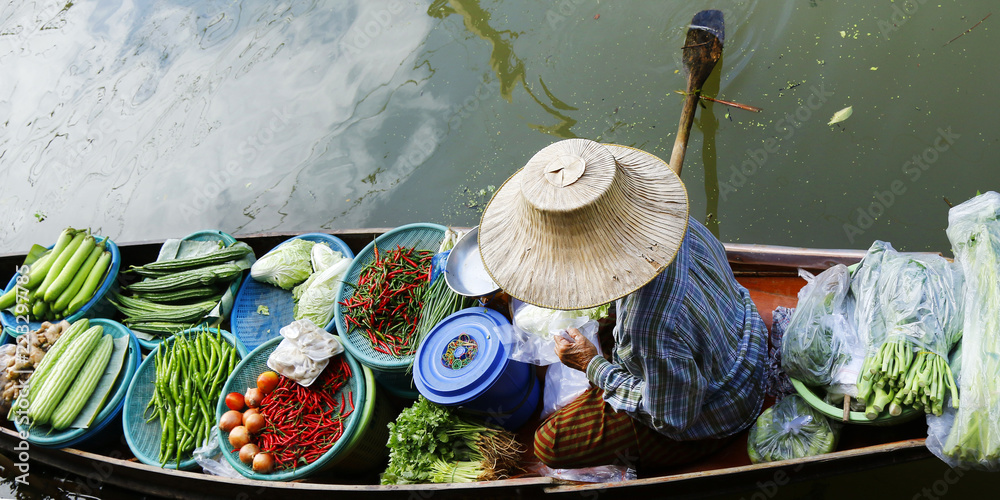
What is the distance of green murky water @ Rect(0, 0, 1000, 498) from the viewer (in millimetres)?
3916

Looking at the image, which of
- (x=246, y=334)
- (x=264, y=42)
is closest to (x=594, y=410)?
(x=246, y=334)

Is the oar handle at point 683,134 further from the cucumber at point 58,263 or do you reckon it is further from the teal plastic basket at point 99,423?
the cucumber at point 58,263

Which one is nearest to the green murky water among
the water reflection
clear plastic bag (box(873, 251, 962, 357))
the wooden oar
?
the water reflection

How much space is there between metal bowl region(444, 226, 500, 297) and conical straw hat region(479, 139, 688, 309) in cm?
111

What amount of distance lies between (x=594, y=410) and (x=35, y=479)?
159 inches

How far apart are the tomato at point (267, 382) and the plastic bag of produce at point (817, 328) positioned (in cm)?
252

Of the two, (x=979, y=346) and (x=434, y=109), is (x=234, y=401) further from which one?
(x=979, y=346)

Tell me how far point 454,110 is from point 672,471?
142 inches

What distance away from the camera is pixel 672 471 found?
254 cm

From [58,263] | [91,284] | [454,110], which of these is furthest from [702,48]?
[58,263]

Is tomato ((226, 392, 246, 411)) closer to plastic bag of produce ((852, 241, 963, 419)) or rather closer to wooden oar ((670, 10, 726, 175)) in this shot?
plastic bag of produce ((852, 241, 963, 419))

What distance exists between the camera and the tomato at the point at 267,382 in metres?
2.98

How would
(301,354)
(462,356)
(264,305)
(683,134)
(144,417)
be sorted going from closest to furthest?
(462,356)
(301,354)
(144,417)
(683,134)
(264,305)

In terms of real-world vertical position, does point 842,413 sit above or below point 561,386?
below
